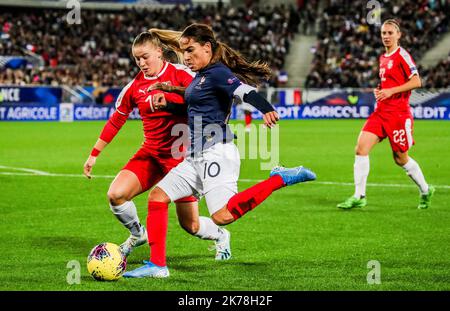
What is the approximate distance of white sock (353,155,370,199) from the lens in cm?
1261

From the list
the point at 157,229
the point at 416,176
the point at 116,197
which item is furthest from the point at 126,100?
the point at 416,176

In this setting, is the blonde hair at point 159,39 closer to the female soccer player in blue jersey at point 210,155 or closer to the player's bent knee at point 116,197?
the female soccer player in blue jersey at point 210,155

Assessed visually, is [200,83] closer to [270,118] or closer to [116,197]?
[270,118]

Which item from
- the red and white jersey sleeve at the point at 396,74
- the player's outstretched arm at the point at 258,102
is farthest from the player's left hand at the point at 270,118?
the red and white jersey sleeve at the point at 396,74

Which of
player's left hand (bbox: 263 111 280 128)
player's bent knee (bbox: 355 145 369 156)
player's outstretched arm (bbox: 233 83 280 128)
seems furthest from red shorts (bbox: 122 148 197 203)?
player's bent knee (bbox: 355 145 369 156)

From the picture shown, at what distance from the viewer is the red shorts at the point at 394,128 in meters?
12.6

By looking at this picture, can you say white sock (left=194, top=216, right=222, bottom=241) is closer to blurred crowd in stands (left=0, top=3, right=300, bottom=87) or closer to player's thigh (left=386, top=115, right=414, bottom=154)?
player's thigh (left=386, top=115, right=414, bottom=154)

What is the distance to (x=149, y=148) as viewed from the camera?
334 inches

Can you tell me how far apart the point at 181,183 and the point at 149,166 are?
2.91ft
